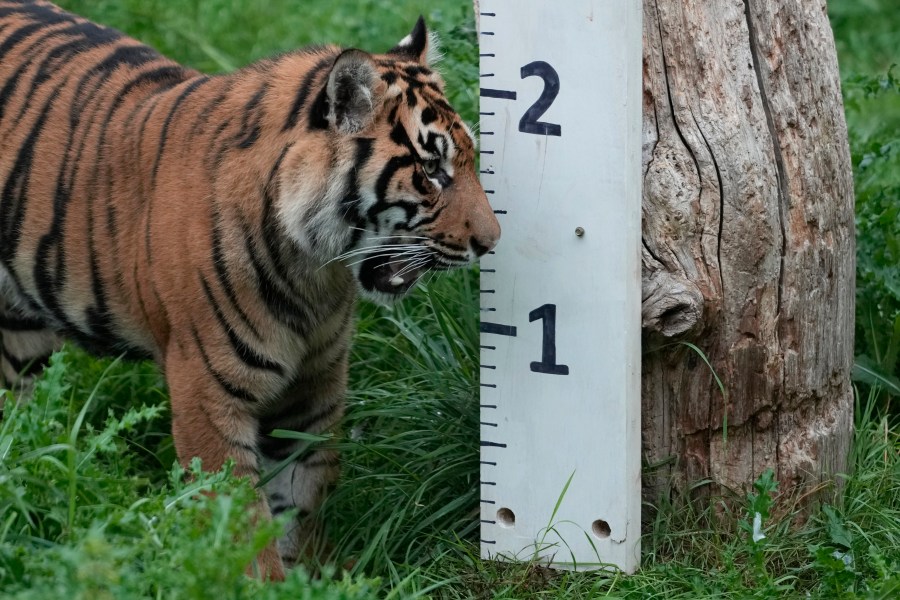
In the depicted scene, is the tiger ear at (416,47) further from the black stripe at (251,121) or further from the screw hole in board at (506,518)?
the screw hole in board at (506,518)

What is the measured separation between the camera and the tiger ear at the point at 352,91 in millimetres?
3357

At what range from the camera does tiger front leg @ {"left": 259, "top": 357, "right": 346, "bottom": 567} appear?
410cm

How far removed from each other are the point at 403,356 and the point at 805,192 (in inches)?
68.7

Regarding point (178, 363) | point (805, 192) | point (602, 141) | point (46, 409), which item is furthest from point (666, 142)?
point (46, 409)

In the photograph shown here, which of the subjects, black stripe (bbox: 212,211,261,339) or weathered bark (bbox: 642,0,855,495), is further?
black stripe (bbox: 212,211,261,339)

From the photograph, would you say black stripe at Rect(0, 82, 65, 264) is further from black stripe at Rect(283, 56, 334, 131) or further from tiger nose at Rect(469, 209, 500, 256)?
tiger nose at Rect(469, 209, 500, 256)

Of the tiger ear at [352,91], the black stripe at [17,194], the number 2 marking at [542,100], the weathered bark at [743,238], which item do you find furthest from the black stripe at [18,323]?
the weathered bark at [743,238]

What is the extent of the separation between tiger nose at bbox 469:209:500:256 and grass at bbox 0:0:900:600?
728mm

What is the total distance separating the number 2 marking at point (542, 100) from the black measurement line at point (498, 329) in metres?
0.61

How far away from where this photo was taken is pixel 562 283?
3.59 meters

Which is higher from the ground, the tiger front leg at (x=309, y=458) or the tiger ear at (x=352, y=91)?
the tiger ear at (x=352, y=91)

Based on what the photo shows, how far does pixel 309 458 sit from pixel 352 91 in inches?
53.6

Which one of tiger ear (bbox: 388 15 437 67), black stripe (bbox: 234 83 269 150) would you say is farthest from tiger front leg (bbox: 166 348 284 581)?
tiger ear (bbox: 388 15 437 67)

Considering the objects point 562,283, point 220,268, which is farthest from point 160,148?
point 562,283
